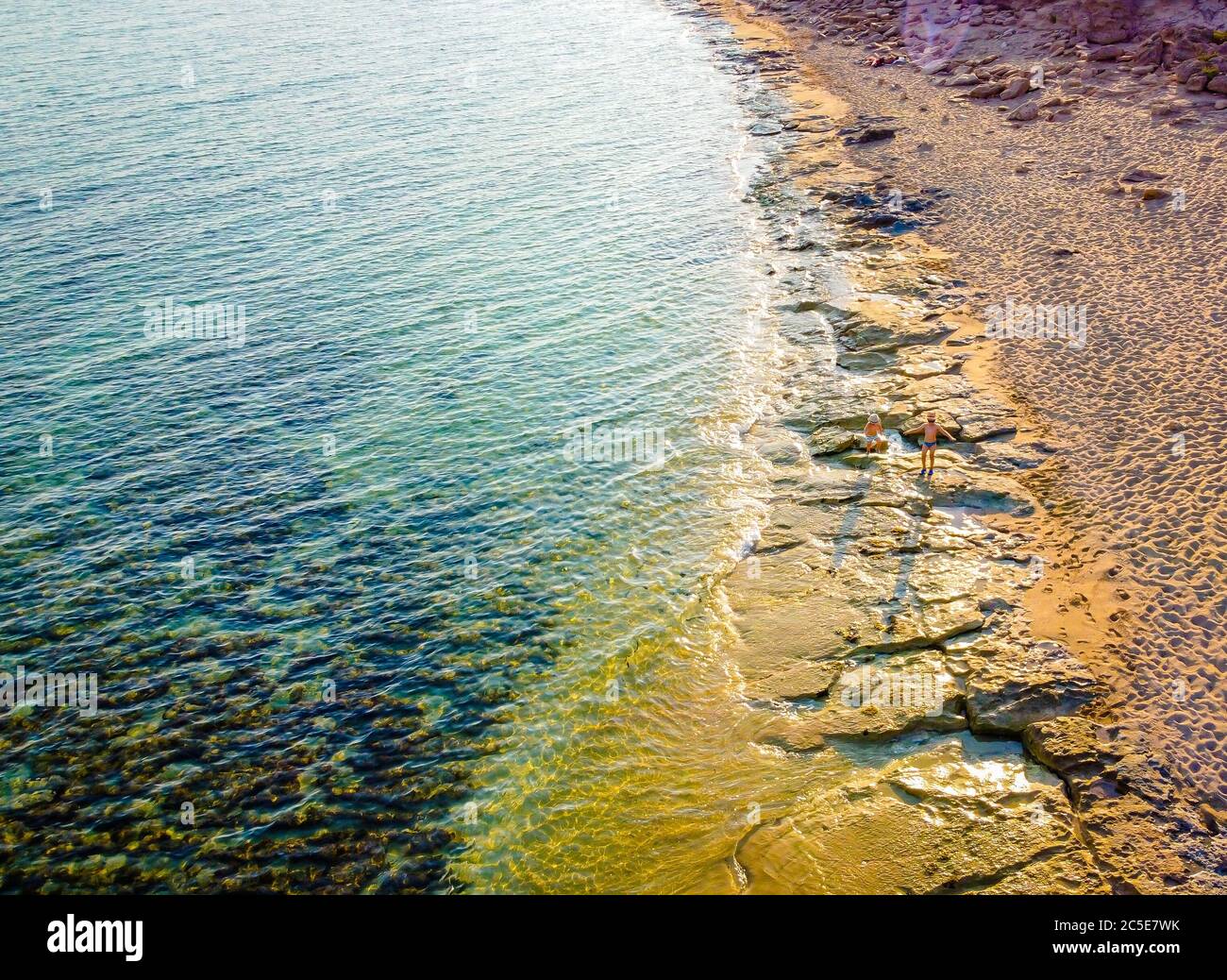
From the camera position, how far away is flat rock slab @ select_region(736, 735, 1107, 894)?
1625cm

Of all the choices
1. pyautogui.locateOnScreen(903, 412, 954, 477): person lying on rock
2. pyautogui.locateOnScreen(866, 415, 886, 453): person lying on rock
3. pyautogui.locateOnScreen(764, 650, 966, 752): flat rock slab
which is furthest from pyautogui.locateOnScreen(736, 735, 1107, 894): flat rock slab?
pyautogui.locateOnScreen(866, 415, 886, 453): person lying on rock

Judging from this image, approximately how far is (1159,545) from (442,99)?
65.4 m

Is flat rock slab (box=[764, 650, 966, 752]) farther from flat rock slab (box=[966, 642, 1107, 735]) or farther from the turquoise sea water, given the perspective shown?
the turquoise sea water

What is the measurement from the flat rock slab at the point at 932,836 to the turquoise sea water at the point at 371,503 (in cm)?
144

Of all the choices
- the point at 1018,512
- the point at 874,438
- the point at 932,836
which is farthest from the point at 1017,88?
the point at 932,836

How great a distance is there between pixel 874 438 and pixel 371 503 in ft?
51.4

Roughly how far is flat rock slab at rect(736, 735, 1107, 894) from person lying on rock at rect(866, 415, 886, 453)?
11657 mm

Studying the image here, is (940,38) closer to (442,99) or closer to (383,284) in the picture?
(442,99)

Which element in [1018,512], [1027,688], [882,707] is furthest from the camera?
[1018,512]

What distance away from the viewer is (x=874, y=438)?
28.5 meters

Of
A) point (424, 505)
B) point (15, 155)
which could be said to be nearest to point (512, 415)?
point (424, 505)

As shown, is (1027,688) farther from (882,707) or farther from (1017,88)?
(1017,88)

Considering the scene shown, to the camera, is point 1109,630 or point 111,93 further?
point 111,93

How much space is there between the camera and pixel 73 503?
28172 mm
